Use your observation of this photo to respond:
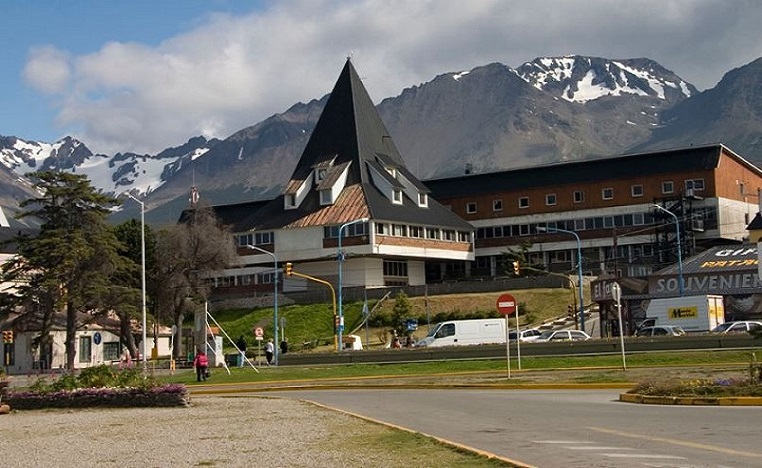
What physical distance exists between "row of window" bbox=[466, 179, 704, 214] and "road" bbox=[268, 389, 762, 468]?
72669 mm

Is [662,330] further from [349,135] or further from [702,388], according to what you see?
[349,135]

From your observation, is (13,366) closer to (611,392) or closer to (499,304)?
(499,304)

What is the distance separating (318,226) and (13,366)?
33.6 metres

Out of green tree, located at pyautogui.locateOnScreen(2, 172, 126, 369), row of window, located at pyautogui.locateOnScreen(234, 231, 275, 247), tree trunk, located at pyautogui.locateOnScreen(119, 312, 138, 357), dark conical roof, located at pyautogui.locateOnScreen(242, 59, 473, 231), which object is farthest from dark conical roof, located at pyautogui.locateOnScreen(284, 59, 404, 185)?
green tree, located at pyautogui.locateOnScreen(2, 172, 126, 369)

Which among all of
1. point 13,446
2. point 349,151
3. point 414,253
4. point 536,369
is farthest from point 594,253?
point 13,446

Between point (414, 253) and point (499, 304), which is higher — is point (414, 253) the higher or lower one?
the higher one

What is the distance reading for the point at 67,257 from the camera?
6738cm

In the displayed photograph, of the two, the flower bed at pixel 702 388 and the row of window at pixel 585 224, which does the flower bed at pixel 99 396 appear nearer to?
the flower bed at pixel 702 388

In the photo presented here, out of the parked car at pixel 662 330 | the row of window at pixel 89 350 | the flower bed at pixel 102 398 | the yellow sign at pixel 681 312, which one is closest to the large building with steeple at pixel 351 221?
the row of window at pixel 89 350

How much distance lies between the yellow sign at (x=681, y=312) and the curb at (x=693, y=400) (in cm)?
3380

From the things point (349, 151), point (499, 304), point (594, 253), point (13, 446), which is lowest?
point (13, 446)

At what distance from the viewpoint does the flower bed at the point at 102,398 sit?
29.9 metres

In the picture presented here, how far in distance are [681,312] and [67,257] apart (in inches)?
1488

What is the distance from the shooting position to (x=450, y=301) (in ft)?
281
